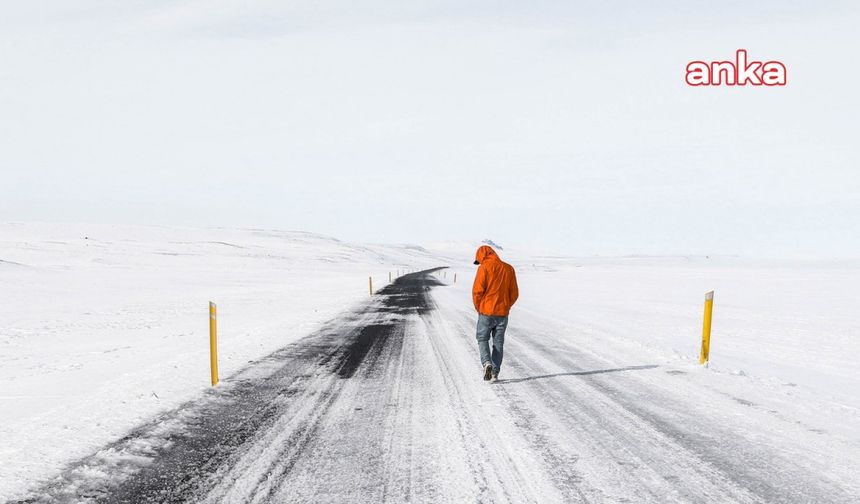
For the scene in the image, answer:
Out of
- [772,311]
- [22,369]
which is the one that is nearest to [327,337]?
[22,369]

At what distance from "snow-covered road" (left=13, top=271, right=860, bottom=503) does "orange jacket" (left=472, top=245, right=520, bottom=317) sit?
1.00 metres

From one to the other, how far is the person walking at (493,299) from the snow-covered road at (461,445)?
0.41 metres

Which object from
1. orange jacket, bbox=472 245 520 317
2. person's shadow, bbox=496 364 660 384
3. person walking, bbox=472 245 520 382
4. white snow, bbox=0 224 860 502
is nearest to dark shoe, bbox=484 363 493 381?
person walking, bbox=472 245 520 382

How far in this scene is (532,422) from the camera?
548 cm

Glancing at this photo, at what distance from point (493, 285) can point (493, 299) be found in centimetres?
20

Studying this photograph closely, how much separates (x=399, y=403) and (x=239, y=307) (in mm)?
18029

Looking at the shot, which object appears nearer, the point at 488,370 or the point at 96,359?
the point at 488,370

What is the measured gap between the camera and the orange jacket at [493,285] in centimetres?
762

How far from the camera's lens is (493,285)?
25.2 feet

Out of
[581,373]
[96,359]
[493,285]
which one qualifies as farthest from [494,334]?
[96,359]

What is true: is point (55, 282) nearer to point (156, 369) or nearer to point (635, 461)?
point (156, 369)

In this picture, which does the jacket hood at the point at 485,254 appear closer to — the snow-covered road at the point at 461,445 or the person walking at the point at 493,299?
the person walking at the point at 493,299

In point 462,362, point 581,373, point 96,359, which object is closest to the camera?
point 581,373

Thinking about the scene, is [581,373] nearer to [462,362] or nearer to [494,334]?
[494,334]
